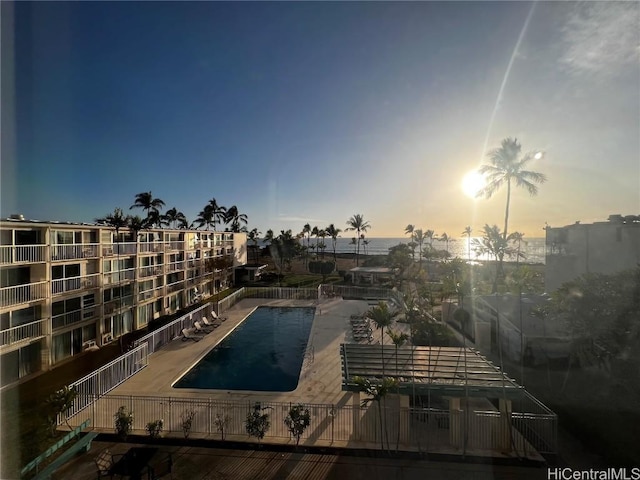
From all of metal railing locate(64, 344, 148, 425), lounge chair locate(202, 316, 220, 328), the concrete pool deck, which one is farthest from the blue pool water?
metal railing locate(64, 344, 148, 425)

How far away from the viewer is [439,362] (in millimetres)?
9867

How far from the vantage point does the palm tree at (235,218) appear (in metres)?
49.0

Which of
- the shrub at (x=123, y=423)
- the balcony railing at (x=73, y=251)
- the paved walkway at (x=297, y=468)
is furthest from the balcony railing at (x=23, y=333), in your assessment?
the paved walkway at (x=297, y=468)

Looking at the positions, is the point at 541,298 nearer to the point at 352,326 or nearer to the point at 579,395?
the point at 579,395

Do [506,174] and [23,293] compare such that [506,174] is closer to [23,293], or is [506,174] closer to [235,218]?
[23,293]

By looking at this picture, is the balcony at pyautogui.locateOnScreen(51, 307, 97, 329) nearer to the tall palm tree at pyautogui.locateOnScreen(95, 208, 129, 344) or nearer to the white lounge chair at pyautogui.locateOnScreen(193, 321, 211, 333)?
the tall palm tree at pyautogui.locateOnScreen(95, 208, 129, 344)

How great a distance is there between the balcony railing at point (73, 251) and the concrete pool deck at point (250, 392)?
5717 mm

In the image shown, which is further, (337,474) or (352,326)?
(352,326)

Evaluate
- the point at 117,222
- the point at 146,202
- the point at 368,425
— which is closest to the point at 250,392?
the point at 368,425

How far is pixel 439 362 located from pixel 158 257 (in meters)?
19.2

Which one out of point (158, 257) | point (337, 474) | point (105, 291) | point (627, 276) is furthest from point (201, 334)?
point (627, 276)

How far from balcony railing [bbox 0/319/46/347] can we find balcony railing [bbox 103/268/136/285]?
12.7 ft

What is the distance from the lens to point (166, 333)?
635 inches

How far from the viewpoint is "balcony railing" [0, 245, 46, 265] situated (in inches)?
430
